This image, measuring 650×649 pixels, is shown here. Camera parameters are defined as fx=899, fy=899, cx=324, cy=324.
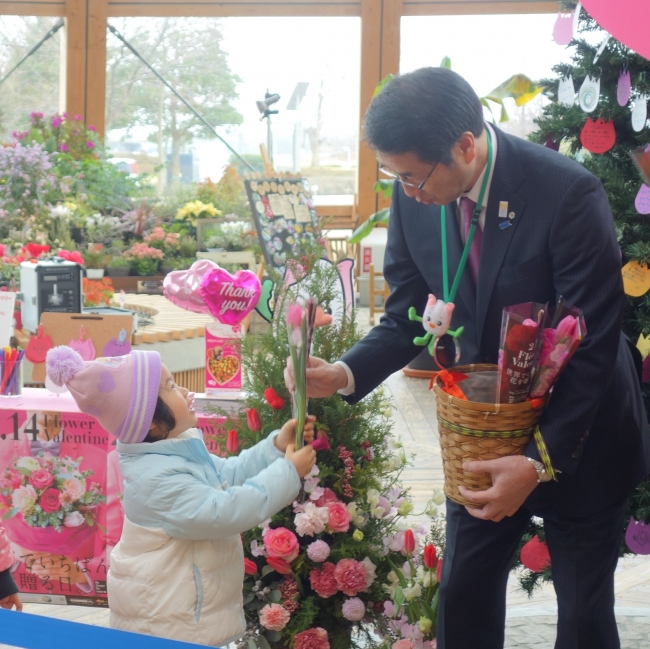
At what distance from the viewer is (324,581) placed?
7.57ft

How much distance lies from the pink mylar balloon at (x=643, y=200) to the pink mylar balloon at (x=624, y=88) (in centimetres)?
28

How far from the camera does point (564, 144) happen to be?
294 cm

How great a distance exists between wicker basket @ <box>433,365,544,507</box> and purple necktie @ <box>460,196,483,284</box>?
0.28m

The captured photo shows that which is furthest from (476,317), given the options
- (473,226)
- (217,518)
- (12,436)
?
(12,436)

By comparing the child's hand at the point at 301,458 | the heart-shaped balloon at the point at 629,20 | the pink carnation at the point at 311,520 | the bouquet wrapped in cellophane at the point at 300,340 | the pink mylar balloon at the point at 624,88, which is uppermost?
the pink mylar balloon at the point at 624,88

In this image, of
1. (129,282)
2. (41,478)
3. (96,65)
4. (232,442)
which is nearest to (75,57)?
(96,65)

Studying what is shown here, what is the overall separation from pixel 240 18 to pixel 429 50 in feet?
8.13

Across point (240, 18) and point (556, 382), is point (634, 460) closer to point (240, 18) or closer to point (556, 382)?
point (556, 382)

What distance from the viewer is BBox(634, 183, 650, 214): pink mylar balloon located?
248 centimetres

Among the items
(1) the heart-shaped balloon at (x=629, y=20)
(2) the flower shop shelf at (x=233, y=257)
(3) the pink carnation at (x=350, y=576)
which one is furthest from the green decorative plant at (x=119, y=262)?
(1) the heart-shaped balloon at (x=629, y=20)

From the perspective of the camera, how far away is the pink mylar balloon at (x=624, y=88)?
102 inches

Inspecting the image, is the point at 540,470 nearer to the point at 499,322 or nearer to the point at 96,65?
the point at 499,322

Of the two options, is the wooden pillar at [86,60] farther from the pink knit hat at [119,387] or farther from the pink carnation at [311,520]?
the pink knit hat at [119,387]

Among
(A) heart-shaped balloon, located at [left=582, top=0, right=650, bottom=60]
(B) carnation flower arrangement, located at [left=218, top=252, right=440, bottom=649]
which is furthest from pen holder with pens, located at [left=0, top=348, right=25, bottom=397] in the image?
(A) heart-shaped balloon, located at [left=582, top=0, right=650, bottom=60]
